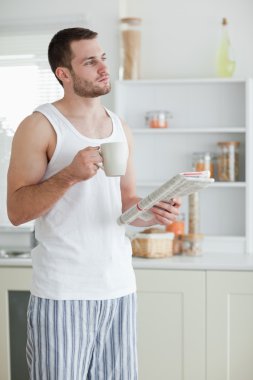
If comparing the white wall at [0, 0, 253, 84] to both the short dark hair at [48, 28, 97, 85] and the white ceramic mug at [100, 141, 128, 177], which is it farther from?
the white ceramic mug at [100, 141, 128, 177]

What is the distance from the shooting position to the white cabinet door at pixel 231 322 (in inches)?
114

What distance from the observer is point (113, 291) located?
1.82 meters

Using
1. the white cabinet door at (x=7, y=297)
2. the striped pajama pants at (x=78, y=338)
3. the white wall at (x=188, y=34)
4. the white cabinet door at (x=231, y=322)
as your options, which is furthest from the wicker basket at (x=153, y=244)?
the striped pajama pants at (x=78, y=338)

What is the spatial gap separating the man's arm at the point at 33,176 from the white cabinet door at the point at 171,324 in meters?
1.28

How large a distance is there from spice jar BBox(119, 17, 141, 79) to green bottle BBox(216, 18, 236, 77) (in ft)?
1.40

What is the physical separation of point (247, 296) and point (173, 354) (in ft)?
1.42

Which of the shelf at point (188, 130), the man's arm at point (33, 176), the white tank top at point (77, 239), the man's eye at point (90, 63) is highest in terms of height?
the man's eye at point (90, 63)

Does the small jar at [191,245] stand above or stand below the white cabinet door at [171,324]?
above

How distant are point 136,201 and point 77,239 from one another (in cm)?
26

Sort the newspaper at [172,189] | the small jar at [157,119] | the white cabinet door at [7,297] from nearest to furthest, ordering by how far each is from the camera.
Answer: the newspaper at [172,189], the white cabinet door at [7,297], the small jar at [157,119]

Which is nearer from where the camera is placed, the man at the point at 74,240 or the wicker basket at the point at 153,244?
the man at the point at 74,240

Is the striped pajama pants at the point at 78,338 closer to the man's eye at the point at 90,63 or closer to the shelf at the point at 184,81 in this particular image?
the man's eye at the point at 90,63

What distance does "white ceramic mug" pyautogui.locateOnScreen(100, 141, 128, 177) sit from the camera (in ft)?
5.44

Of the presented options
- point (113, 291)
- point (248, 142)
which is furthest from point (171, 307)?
point (113, 291)
